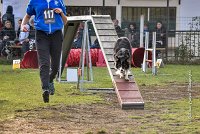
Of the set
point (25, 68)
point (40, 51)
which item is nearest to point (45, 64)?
point (40, 51)

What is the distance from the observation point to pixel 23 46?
20219 mm

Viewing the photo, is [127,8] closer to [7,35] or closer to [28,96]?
[7,35]

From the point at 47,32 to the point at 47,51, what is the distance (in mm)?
292

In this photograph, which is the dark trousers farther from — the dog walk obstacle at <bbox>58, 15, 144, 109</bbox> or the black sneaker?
the dog walk obstacle at <bbox>58, 15, 144, 109</bbox>

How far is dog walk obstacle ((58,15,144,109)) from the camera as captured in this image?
8.50 meters

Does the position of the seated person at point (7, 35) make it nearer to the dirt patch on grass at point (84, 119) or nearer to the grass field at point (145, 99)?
the grass field at point (145, 99)

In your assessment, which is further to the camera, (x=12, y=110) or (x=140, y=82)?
(x=140, y=82)

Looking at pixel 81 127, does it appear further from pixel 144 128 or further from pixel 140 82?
pixel 140 82

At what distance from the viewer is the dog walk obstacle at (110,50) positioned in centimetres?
850

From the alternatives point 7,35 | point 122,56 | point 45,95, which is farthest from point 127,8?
point 45,95

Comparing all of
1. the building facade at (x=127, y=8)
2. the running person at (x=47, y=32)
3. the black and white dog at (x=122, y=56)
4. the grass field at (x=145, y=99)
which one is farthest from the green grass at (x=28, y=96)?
the building facade at (x=127, y=8)

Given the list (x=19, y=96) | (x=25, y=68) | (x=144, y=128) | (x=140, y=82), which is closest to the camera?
(x=144, y=128)

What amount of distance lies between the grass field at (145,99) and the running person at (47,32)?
0.52 metres

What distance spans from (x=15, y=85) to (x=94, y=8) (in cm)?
1460
